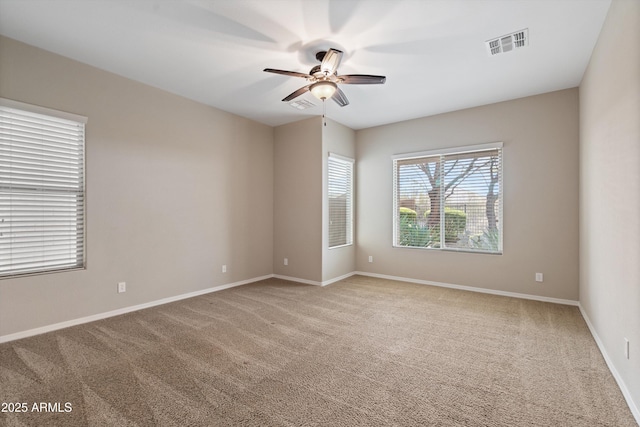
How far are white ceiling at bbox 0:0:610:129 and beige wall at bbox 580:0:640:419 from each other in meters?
0.41

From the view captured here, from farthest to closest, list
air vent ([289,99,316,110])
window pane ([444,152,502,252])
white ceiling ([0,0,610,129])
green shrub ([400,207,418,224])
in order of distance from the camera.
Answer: green shrub ([400,207,418,224]) < window pane ([444,152,502,252]) < air vent ([289,99,316,110]) < white ceiling ([0,0,610,129])

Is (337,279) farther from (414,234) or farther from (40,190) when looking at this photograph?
(40,190)

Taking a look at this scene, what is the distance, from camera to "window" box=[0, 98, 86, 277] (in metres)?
2.83

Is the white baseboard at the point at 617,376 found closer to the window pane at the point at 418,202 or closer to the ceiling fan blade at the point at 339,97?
the window pane at the point at 418,202

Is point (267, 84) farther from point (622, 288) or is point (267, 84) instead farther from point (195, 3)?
point (622, 288)

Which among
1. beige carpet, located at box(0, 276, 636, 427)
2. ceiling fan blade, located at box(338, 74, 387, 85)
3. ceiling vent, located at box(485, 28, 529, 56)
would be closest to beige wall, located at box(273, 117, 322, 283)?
beige carpet, located at box(0, 276, 636, 427)

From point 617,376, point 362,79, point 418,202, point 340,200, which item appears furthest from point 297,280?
point 617,376

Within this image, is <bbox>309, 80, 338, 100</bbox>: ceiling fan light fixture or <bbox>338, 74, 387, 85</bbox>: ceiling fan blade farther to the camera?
<bbox>309, 80, 338, 100</bbox>: ceiling fan light fixture

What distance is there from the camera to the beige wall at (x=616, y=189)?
1.89 m

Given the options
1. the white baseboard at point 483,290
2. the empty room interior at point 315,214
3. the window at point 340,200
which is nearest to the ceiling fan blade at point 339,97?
the empty room interior at point 315,214

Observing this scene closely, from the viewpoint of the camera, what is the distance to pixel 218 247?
4707 mm

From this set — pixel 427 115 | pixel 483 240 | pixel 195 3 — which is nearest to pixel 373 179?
pixel 427 115

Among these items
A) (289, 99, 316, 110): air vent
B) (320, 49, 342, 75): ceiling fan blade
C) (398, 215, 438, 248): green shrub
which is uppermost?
(289, 99, 316, 110): air vent

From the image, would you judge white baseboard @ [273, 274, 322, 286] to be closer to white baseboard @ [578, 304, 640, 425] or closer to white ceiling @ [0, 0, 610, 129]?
white ceiling @ [0, 0, 610, 129]
